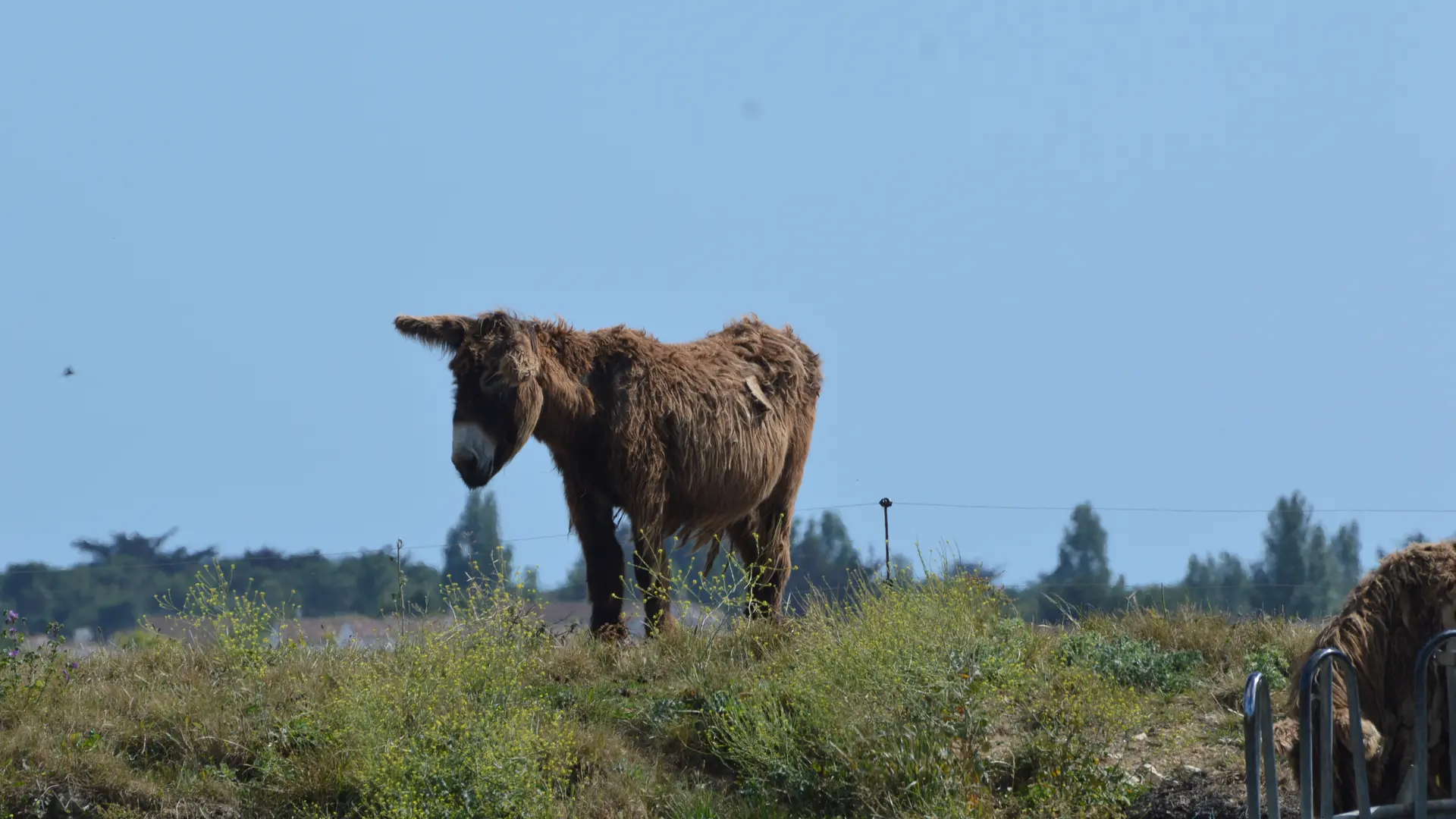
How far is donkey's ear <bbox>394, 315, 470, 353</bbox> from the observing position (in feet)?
30.3

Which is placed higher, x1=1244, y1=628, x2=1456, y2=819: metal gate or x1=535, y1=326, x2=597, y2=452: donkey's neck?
x1=535, y1=326, x2=597, y2=452: donkey's neck

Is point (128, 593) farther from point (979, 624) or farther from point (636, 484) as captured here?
point (979, 624)

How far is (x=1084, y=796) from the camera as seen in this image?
7684 mm

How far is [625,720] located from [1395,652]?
406cm

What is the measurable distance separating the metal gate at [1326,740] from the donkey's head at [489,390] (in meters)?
4.58

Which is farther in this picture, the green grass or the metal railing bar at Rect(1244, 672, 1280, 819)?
the green grass

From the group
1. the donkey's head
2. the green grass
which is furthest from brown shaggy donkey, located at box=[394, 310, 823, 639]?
the green grass

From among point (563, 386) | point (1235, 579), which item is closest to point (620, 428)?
point (563, 386)

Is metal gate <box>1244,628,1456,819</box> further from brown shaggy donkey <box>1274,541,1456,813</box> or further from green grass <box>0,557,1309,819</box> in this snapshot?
green grass <box>0,557,1309,819</box>

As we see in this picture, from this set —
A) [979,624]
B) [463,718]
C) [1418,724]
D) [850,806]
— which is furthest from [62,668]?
[1418,724]

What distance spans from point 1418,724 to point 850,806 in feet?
9.23

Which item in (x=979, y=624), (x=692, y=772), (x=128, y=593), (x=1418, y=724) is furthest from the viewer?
(x=128, y=593)

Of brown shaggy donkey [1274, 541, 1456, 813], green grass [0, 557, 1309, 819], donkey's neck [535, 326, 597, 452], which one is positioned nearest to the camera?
brown shaggy donkey [1274, 541, 1456, 813]

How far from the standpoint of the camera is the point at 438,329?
927 cm
